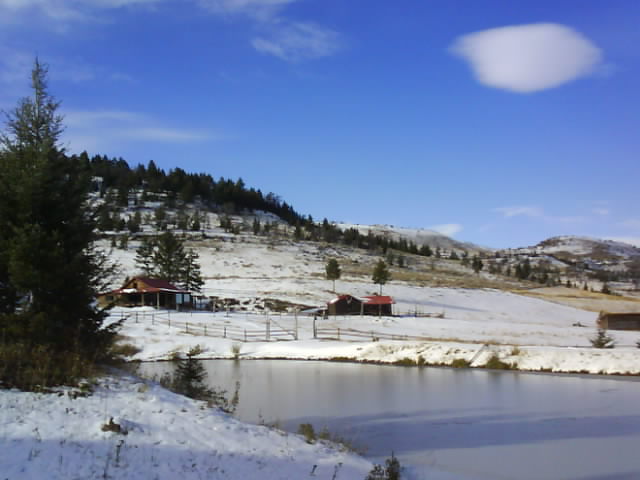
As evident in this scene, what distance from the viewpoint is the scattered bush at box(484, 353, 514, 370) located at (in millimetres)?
28731

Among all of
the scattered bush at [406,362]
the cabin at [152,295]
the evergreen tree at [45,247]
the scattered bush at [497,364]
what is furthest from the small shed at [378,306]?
the evergreen tree at [45,247]

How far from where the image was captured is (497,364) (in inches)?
1143

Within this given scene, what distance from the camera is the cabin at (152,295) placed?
196 feet

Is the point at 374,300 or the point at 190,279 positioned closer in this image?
the point at 374,300

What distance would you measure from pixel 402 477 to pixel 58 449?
565 cm

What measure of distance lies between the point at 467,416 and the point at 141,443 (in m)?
10.9

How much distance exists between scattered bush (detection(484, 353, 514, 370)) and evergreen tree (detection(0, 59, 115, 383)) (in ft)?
69.2

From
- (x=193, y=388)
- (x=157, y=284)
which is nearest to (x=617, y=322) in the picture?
(x=157, y=284)

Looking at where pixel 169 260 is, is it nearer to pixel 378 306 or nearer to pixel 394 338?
pixel 378 306

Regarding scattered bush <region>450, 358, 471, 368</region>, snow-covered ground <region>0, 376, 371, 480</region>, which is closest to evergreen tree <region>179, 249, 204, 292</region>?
scattered bush <region>450, 358, 471, 368</region>

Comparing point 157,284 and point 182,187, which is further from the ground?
point 182,187

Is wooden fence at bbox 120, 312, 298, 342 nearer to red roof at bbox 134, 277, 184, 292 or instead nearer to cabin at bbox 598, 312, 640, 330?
red roof at bbox 134, 277, 184, 292

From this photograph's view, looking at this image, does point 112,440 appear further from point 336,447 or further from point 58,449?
point 336,447

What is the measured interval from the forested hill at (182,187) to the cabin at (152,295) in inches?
3119
